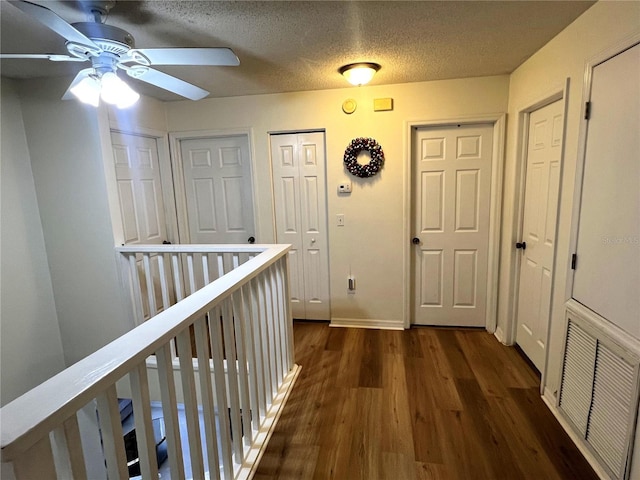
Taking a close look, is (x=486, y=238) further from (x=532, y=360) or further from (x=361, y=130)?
(x=361, y=130)

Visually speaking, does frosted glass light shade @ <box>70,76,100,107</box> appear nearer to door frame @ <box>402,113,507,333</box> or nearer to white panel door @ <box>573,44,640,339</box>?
door frame @ <box>402,113,507,333</box>

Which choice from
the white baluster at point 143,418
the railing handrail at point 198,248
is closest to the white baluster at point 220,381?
the white baluster at point 143,418

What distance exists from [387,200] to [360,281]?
813mm

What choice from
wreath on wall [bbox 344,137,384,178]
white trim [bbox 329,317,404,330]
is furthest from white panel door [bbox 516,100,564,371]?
wreath on wall [bbox 344,137,384,178]

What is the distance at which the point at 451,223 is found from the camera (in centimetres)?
307

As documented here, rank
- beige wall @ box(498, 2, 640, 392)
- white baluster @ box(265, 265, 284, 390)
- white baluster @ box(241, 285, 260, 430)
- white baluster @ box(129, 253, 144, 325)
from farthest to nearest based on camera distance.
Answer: white baluster @ box(129, 253, 144, 325), white baluster @ box(265, 265, 284, 390), white baluster @ box(241, 285, 260, 430), beige wall @ box(498, 2, 640, 392)

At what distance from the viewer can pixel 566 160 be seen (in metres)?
1.90

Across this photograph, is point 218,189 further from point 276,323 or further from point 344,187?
point 276,323

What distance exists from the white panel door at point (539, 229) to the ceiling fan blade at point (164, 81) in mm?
2144

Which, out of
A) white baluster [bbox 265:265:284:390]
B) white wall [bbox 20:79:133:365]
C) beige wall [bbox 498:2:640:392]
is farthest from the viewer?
white wall [bbox 20:79:133:365]

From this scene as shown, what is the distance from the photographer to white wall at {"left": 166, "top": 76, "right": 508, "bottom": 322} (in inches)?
113

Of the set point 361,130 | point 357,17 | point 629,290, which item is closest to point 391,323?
point 361,130

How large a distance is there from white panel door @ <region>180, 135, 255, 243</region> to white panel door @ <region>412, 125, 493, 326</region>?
1.65 meters

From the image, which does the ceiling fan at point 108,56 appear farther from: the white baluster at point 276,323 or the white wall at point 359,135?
the white wall at point 359,135
